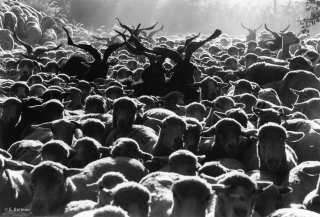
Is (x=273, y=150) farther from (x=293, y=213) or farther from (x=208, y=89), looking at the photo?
(x=208, y=89)

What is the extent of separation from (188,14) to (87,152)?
69.7 meters

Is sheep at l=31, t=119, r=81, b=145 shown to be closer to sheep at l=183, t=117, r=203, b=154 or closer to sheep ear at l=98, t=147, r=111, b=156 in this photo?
sheep ear at l=98, t=147, r=111, b=156

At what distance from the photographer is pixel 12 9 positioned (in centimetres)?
4256

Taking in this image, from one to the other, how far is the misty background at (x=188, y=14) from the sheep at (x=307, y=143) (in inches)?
2502

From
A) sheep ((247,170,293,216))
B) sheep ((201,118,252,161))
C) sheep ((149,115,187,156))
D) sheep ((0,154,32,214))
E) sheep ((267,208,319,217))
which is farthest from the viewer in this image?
sheep ((149,115,187,156))

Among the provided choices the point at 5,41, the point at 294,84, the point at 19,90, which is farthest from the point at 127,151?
the point at 5,41

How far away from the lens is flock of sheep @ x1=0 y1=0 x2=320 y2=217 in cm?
656

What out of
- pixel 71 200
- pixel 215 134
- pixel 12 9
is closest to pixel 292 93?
pixel 215 134

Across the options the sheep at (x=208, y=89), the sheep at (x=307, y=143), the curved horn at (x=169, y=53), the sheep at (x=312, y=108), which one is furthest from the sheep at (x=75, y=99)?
the sheep at (x=307, y=143)

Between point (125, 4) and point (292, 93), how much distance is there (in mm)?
64761

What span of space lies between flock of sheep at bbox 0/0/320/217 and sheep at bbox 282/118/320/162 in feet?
0.07

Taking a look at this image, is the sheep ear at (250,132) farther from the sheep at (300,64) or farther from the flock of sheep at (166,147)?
the sheep at (300,64)

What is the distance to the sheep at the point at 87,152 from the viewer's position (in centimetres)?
991

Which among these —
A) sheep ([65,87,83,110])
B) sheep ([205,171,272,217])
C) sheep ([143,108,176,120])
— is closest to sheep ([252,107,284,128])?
sheep ([143,108,176,120])
